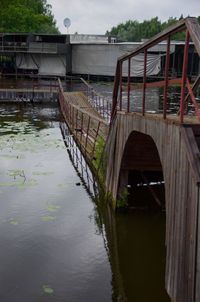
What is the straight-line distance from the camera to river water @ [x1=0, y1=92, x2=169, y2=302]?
284 inches

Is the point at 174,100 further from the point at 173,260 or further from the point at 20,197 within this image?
the point at 173,260

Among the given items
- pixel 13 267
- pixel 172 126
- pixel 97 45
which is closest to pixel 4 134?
pixel 13 267

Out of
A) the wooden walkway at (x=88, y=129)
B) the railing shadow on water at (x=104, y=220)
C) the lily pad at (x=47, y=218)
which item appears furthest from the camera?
the wooden walkway at (x=88, y=129)

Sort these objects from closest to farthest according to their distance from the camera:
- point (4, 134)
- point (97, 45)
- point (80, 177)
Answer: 1. point (80, 177)
2. point (4, 134)
3. point (97, 45)

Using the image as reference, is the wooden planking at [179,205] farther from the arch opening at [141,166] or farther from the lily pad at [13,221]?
the lily pad at [13,221]

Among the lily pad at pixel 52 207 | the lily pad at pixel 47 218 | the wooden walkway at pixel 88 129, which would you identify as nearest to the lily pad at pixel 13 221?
the lily pad at pixel 47 218

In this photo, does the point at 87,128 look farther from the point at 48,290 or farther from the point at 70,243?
the point at 48,290

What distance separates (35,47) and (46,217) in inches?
1793

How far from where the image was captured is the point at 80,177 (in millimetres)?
14391

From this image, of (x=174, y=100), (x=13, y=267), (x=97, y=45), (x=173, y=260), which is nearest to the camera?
(x=173, y=260)

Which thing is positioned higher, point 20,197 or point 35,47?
point 35,47

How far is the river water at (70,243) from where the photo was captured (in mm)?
7215

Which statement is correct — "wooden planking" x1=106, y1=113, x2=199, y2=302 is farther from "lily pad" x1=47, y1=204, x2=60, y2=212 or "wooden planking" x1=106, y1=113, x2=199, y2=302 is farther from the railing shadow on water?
"lily pad" x1=47, y1=204, x2=60, y2=212

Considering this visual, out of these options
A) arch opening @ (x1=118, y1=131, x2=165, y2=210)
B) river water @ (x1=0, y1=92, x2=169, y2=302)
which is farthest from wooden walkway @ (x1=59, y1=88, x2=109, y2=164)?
arch opening @ (x1=118, y1=131, x2=165, y2=210)
